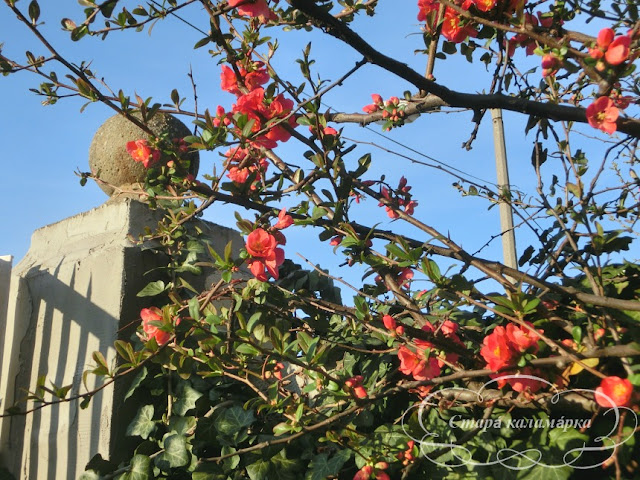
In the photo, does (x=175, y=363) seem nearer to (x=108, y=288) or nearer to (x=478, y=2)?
(x=108, y=288)

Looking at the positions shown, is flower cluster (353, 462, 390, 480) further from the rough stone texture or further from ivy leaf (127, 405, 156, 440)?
the rough stone texture

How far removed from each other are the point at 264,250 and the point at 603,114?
92cm

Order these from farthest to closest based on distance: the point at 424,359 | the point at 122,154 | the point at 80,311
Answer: the point at 122,154
the point at 80,311
the point at 424,359

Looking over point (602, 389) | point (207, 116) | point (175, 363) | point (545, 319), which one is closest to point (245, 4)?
point (207, 116)

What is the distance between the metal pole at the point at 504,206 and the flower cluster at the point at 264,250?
11.7 ft

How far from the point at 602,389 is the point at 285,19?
146cm

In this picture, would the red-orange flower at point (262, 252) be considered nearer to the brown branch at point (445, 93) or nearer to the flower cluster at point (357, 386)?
the flower cluster at point (357, 386)

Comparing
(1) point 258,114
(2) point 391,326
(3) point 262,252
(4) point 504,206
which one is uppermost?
(4) point 504,206

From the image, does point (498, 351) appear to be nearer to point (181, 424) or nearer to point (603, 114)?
point (603, 114)

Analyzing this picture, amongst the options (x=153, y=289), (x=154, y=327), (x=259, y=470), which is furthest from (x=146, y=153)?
(x=259, y=470)

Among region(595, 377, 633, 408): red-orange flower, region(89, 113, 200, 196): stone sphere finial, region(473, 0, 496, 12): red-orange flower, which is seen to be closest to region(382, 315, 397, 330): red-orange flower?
region(595, 377, 633, 408): red-orange flower

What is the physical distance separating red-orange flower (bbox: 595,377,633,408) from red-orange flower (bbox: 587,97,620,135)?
21.6 inches

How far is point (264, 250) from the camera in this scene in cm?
177

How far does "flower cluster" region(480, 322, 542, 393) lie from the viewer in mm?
1476
